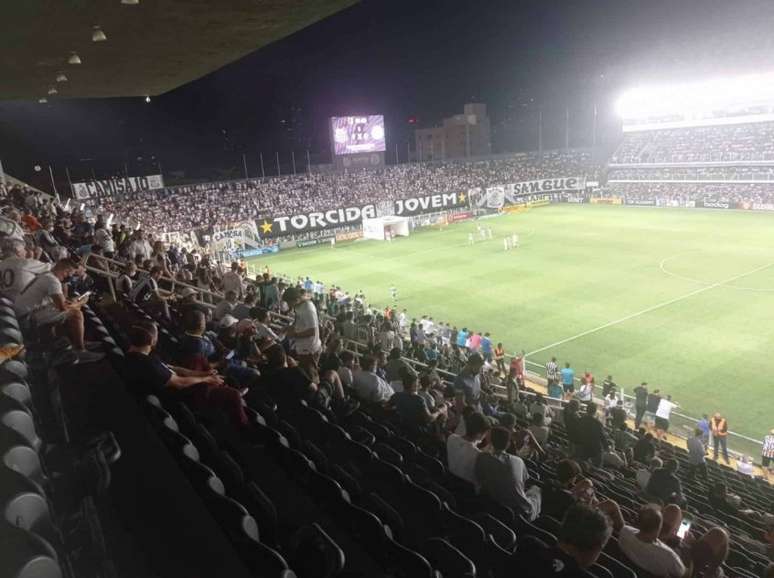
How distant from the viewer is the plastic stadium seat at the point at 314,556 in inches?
115

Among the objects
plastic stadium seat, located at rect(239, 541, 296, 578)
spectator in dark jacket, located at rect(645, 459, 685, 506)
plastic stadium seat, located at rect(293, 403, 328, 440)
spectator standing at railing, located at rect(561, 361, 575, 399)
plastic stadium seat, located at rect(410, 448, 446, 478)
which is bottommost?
spectator standing at railing, located at rect(561, 361, 575, 399)

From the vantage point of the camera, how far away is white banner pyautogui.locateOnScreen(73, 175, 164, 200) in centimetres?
4122

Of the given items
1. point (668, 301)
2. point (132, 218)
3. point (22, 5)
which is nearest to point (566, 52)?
point (668, 301)

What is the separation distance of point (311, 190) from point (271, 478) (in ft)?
164

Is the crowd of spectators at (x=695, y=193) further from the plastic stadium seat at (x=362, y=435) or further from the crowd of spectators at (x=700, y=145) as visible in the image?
the plastic stadium seat at (x=362, y=435)

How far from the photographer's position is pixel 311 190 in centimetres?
5275

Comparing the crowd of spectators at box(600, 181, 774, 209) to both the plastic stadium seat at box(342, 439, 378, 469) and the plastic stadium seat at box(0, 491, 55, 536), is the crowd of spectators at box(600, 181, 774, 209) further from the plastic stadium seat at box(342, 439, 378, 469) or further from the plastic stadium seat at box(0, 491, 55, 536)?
the plastic stadium seat at box(0, 491, 55, 536)

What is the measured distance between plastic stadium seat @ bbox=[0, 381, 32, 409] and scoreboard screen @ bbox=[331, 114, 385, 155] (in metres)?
54.1

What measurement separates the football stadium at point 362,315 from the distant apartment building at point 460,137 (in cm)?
2007

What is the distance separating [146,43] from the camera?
496 inches

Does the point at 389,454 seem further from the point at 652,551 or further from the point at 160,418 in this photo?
the point at 652,551

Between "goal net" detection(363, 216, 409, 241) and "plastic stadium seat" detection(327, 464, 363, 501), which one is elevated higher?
"plastic stadium seat" detection(327, 464, 363, 501)

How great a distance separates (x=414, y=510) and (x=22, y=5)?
914 centimetres

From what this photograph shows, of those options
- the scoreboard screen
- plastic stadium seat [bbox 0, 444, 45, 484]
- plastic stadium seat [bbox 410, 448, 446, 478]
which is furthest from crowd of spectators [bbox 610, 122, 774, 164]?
plastic stadium seat [bbox 0, 444, 45, 484]
